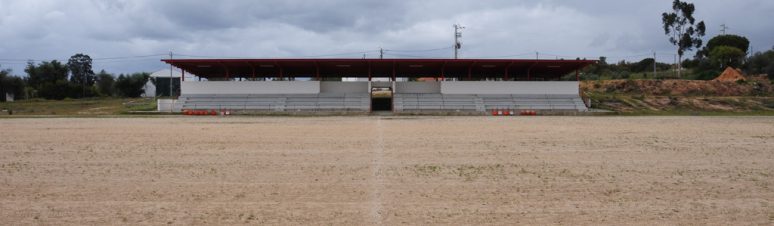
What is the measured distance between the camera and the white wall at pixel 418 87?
151 feet

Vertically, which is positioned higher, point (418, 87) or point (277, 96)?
point (418, 87)

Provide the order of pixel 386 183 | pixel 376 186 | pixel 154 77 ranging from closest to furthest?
pixel 376 186, pixel 386 183, pixel 154 77

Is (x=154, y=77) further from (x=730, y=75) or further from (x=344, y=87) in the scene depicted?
(x=730, y=75)

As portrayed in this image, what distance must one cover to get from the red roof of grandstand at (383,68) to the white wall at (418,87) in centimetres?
129

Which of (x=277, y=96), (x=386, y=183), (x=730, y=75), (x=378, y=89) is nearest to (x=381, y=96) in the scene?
(x=378, y=89)

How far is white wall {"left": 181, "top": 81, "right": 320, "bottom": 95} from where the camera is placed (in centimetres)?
4475

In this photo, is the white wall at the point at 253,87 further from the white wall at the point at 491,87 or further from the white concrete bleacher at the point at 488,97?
the white wall at the point at 491,87

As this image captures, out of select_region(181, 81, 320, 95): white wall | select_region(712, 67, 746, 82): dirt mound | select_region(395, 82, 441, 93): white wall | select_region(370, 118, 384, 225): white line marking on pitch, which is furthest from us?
select_region(712, 67, 746, 82): dirt mound

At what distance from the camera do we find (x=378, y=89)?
46.5 meters

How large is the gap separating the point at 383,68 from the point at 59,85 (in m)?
46.9

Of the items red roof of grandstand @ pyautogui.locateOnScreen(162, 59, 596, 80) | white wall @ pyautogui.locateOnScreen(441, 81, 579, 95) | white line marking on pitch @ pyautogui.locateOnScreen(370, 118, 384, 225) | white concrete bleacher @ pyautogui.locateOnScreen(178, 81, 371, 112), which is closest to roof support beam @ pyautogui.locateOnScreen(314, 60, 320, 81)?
red roof of grandstand @ pyautogui.locateOnScreen(162, 59, 596, 80)

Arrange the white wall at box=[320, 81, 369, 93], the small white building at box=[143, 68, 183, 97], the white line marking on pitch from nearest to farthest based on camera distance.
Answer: the white line marking on pitch < the white wall at box=[320, 81, 369, 93] < the small white building at box=[143, 68, 183, 97]

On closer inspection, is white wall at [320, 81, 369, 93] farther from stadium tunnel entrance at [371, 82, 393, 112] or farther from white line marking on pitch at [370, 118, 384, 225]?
white line marking on pitch at [370, 118, 384, 225]

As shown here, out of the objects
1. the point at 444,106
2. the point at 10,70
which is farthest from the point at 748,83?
the point at 10,70
